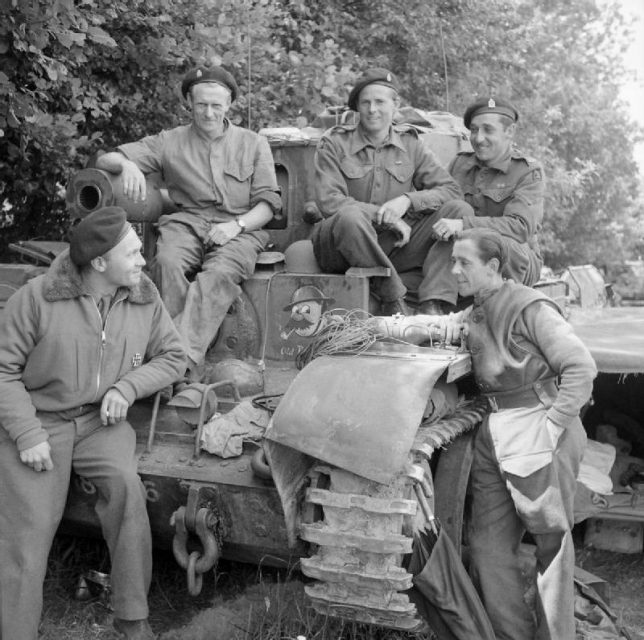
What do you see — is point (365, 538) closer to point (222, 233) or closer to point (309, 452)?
point (309, 452)

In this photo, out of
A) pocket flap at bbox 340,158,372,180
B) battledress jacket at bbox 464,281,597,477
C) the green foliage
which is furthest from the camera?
the green foliage

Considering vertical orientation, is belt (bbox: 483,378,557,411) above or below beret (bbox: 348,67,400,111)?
below

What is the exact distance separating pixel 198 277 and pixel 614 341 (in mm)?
2579

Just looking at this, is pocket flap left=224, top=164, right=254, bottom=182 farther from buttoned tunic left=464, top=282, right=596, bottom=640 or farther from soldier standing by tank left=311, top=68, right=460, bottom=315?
buttoned tunic left=464, top=282, right=596, bottom=640

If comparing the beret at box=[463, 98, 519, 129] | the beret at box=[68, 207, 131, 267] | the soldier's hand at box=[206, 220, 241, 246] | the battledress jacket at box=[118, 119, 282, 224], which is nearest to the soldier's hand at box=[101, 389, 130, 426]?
the beret at box=[68, 207, 131, 267]

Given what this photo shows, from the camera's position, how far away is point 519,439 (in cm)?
378

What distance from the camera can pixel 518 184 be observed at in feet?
16.5

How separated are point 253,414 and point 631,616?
93.4 inches

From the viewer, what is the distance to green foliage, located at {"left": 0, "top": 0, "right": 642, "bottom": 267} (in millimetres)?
7215

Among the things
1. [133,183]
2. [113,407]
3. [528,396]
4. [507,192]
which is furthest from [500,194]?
[113,407]

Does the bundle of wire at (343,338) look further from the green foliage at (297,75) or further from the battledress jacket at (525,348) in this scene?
the green foliage at (297,75)

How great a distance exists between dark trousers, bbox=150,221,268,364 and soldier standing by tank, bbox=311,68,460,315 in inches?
17.6

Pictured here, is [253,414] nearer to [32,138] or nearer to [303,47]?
[32,138]

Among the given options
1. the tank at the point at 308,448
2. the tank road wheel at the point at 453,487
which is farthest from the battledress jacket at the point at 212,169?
the tank road wheel at the point at 453,487
